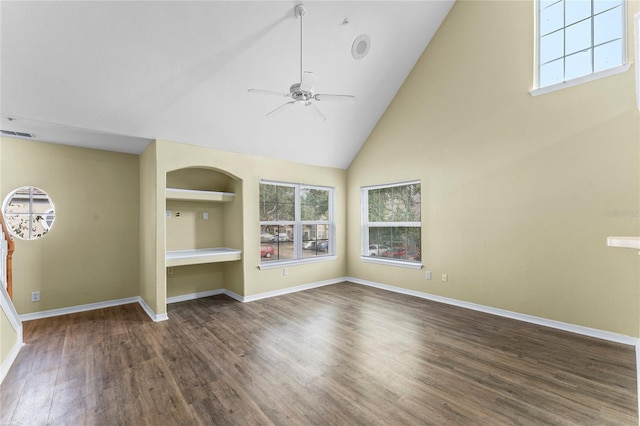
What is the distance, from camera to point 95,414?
193 cm

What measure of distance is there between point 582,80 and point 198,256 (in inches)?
207

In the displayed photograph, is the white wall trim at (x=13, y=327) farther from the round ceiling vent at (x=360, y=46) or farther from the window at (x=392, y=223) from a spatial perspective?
the window at (x=392, y=223)

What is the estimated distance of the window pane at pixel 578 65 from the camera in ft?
10.5

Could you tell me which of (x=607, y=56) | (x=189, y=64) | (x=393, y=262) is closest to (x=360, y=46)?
(x=189, y=64)

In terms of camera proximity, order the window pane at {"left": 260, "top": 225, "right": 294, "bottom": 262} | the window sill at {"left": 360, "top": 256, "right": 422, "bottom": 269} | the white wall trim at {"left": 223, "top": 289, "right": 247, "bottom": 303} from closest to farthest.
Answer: the white wall trim at {"left": 223, "top": 289, "right": 247, "bottom": 303}
the window sill at {"left": 360, "top": 256, "right": 422, "bottom": 269}
the window pane at {"left": 260, "top": 225, "right": 294, "bottom": 262}

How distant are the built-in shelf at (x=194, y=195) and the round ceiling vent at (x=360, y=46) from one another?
113 inches

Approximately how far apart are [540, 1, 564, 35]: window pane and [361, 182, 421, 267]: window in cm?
250

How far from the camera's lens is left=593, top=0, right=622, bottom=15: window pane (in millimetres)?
3008

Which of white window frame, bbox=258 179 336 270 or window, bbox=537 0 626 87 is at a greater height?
window, bbox=537 0 626 87

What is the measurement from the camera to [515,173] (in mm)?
3623

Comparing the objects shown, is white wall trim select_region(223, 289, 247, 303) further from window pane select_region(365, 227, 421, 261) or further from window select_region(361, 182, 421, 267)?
window pane select_region(365, 227, 421, 261)

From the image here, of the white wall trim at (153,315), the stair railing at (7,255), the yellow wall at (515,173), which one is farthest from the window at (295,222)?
the stair railing at (7,255)

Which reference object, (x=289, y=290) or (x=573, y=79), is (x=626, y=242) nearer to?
(x=573, y=79)

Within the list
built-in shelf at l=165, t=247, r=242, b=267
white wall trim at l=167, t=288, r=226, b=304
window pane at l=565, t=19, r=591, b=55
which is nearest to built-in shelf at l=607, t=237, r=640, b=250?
window pane at l=565, t=19, r=591, b=55
